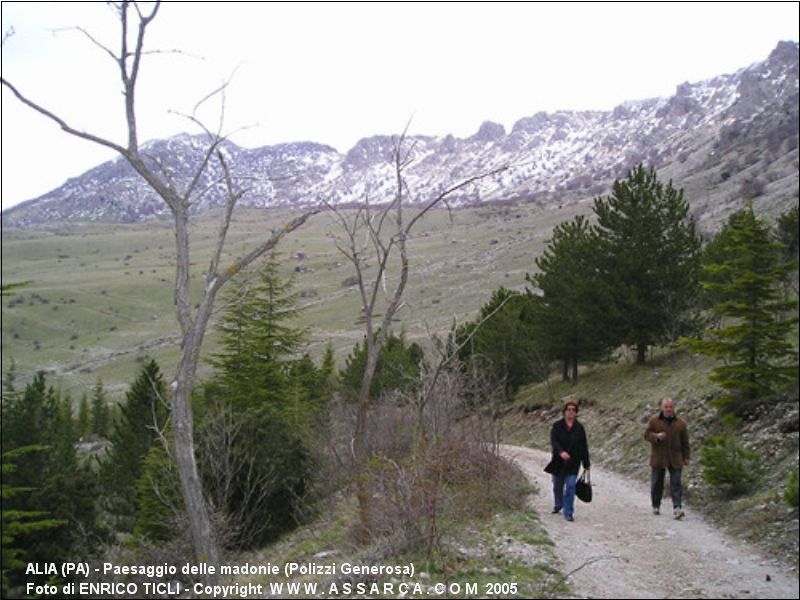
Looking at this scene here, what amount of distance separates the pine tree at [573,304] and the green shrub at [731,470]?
13.4 metres

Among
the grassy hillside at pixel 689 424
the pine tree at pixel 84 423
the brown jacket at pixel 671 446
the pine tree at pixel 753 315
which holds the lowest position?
the pine tree at pixel 84 423

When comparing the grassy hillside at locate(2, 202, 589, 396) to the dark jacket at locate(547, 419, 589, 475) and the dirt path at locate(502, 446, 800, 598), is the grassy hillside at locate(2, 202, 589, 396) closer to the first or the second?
the dark jacket at locate(547, 419, 589, 475)

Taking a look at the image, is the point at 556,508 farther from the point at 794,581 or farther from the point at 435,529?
the point at 794,581

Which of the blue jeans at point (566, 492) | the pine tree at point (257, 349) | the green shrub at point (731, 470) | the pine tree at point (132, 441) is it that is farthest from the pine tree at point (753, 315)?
the pine tree at point (132, 441)

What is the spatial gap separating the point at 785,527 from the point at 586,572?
2460 millimetres

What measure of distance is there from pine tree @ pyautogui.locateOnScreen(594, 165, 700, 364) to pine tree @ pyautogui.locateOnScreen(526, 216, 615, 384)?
0.69 meters

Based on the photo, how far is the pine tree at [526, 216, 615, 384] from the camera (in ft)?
76.9

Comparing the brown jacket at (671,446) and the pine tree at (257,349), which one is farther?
the pine tree at (257,349)

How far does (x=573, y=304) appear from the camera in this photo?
24.9 meters

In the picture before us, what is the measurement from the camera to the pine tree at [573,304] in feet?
76.9

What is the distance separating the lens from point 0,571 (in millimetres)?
13758

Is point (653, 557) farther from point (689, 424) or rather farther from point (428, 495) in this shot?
point (689, 424)

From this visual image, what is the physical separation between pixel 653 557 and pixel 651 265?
16.6 m

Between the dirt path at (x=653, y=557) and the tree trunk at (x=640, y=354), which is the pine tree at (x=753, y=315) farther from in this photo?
the tree trunk at (x=640, y=354)
